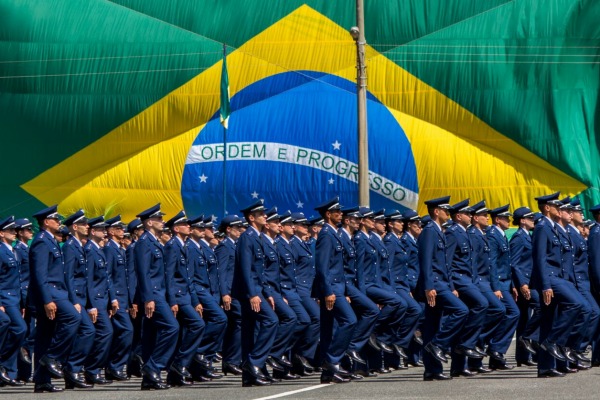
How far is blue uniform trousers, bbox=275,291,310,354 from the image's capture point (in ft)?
48.2

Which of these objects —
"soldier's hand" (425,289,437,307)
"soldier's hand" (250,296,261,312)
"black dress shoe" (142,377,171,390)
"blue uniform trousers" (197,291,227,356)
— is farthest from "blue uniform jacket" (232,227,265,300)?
"soldier's hand" (425,289,437,307)

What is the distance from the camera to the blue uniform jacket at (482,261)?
14.8 metres

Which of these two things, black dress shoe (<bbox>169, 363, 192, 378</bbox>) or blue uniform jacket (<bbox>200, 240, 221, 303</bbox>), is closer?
black dress shoe (<bbox>169, 363, 192, 378</bbox>)

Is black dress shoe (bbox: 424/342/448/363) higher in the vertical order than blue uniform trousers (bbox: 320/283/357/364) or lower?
lower

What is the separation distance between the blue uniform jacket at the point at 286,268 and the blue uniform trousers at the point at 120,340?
5.34ft

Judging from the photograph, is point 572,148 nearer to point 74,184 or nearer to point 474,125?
point 474,125

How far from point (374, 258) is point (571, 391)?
9.82ft

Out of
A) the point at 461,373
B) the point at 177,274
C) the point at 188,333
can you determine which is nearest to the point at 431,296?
the point at 461,373

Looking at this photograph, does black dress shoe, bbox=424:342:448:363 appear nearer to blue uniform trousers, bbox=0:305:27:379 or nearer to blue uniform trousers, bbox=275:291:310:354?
blue uniform trousers, bbox=275:291:310:354

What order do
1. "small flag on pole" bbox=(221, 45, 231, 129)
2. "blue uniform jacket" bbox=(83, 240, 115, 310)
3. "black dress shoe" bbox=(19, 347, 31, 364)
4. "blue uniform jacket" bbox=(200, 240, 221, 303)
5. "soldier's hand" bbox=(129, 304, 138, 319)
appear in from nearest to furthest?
"blue uniform jacket" bbox=(83, 240, 115, 310), "black dress shoe" bbox=(19, 347, 31, 364), "soldier's hand" bbox=(129, 304, 138, 319), "blue uniform jacket" bbox=(200, 240, 221, 303), "small flag on pole" bbox=(221, 45, 231, 129)

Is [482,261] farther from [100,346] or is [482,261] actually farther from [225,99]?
[225,99]

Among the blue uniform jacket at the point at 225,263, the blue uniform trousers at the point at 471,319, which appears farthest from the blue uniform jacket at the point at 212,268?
the blue uniform trousers at the point at 471,319

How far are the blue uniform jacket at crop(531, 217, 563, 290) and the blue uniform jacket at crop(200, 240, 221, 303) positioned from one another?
11.5ft

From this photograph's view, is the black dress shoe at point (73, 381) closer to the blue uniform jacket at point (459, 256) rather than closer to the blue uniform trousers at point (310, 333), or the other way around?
the blue uniform trousers at point (310, 333)
